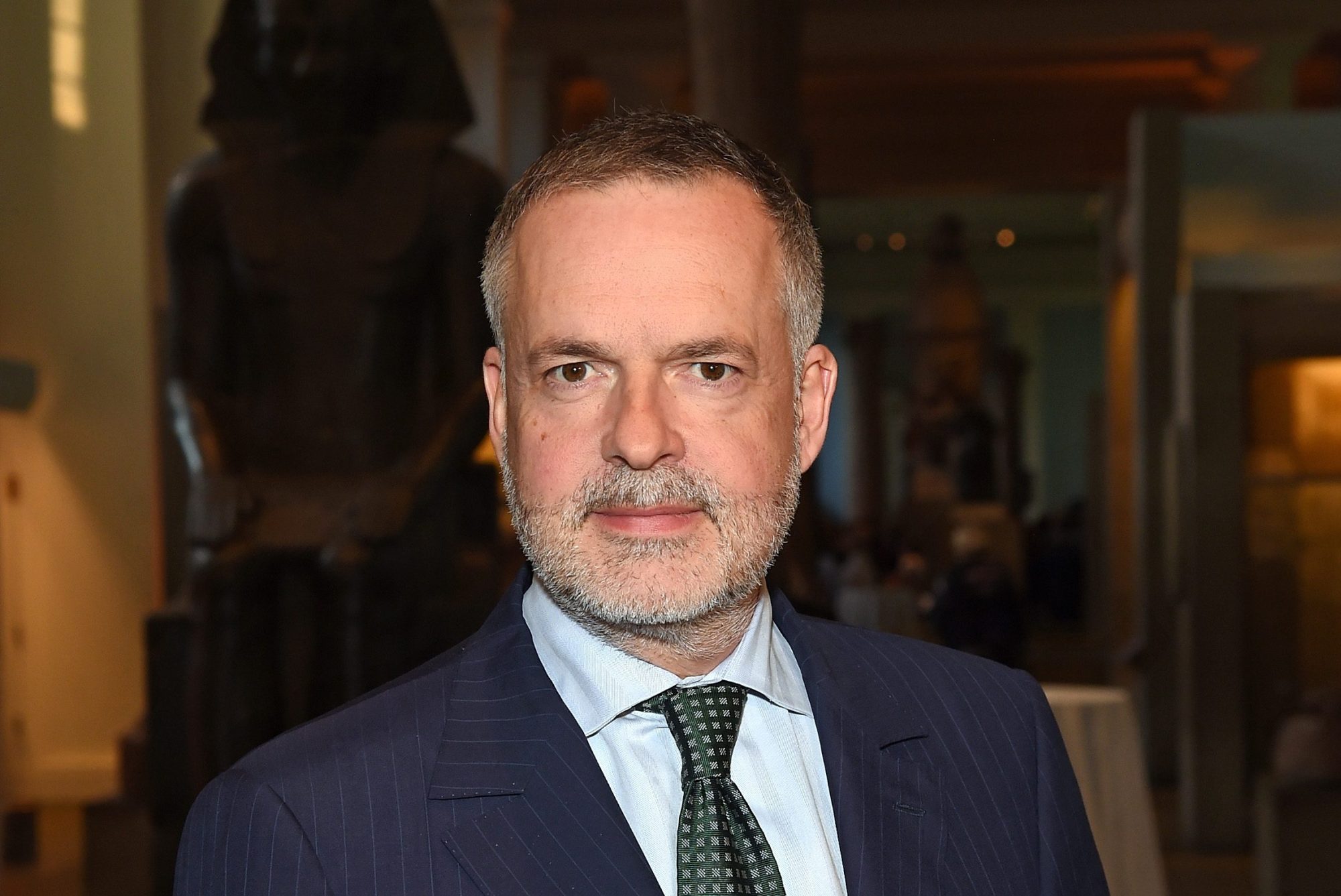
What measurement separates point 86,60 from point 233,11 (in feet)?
1.52

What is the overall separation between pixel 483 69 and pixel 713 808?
3983 mm

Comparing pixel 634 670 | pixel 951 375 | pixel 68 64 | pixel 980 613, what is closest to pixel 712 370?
pixel 634 670

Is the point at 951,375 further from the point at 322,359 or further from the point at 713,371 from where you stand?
the point at 713,371

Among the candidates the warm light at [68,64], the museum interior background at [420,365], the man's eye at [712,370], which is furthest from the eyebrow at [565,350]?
the warm light at [68,64]

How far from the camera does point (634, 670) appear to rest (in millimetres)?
1709

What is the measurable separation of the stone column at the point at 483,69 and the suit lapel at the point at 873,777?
11.2ft

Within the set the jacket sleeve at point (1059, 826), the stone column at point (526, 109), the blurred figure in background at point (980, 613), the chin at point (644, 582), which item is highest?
the stone column at point (526, 109)

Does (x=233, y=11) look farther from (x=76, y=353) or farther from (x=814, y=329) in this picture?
(x=814, y=329)

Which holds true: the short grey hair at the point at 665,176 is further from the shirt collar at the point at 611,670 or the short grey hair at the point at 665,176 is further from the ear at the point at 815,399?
the shirt collar at the point at 611,670

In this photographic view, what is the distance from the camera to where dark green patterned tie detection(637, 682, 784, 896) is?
1596mm

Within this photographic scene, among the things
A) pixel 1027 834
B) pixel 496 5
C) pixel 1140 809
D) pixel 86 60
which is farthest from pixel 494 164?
pixel 1027 834

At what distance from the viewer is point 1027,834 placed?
6.08 ft

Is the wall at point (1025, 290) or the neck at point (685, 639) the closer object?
the neck at point (685, 639)

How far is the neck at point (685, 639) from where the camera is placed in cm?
170
